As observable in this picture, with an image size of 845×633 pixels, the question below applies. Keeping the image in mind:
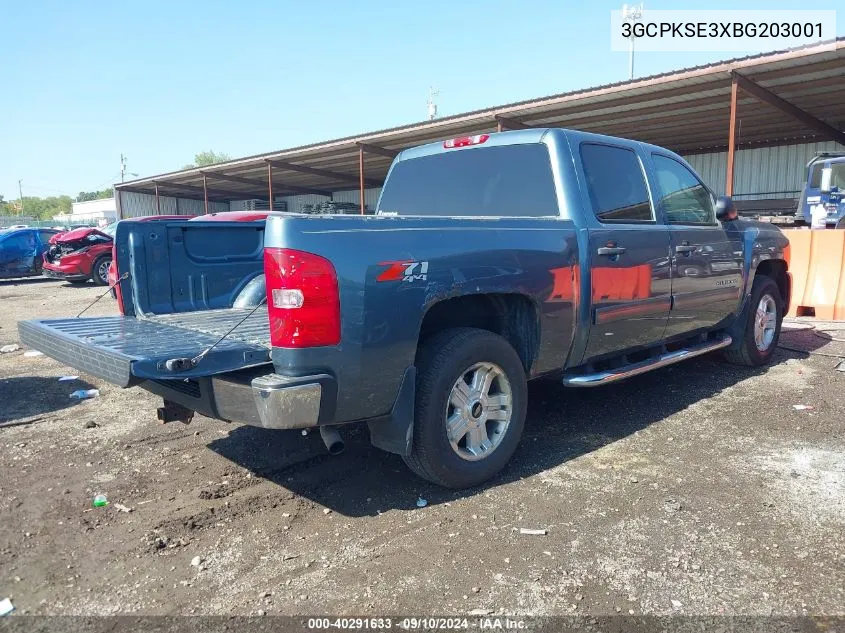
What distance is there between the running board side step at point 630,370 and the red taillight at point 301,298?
1888 mm

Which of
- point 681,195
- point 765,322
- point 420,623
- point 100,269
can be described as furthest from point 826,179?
point 100,269

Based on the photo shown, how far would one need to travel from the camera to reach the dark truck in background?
282 centimetres

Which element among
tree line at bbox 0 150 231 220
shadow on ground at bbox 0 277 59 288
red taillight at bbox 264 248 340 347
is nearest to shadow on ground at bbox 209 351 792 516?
red taillight at bbox 264 248 340 347

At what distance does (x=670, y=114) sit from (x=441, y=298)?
15.2 m

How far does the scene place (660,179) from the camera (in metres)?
4.85

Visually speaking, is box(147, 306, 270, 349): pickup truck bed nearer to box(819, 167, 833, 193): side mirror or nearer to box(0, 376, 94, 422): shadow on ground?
box(0, 376, 94, 422): shadow on ground

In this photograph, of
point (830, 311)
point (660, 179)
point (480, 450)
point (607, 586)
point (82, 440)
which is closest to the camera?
point (607, 586)

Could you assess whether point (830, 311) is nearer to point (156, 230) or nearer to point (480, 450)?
point (480, 450)

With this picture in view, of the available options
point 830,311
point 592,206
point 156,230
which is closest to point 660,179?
point 592,206

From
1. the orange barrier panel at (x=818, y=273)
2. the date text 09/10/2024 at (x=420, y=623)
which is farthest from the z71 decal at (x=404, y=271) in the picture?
the orange barrier panel at (x=818, y=273)

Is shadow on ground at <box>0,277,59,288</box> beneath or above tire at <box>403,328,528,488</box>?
beneath

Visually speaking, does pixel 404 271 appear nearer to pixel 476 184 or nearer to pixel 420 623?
pixel 420 623

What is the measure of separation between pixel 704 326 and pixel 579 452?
1.97 m

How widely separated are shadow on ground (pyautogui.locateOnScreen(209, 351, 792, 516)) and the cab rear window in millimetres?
1569
